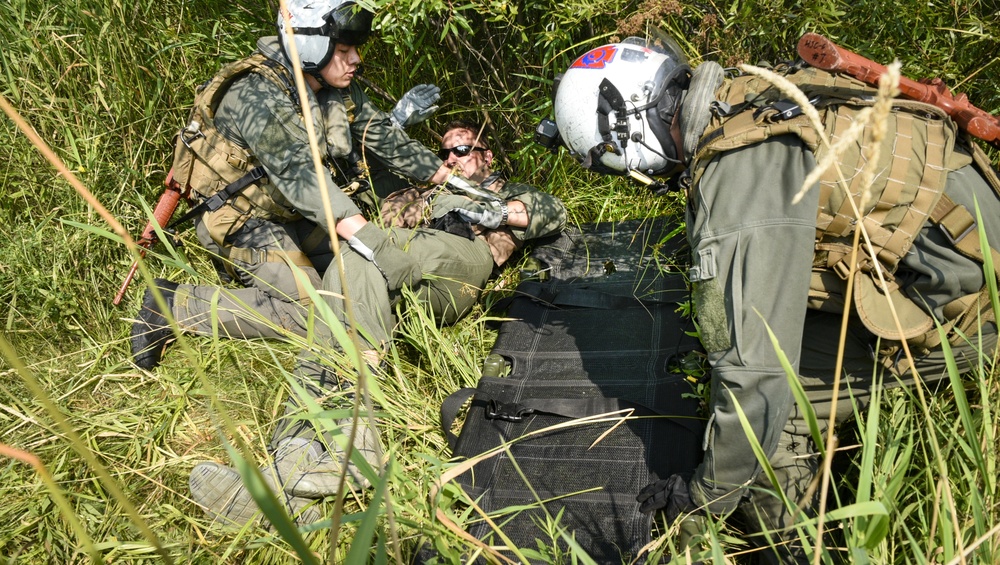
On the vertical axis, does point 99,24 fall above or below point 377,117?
above

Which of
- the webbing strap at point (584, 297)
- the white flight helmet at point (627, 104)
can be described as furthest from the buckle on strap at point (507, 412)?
the white flight helmet at point (627, 104)

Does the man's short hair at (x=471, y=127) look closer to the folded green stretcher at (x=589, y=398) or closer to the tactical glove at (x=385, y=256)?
the folded green stretcher at (x=589, y=398)

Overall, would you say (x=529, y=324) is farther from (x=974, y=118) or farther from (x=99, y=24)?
(x=99, y=24)

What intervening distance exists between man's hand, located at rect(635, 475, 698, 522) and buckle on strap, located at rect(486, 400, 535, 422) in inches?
23.3

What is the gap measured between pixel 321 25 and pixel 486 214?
3.95ft

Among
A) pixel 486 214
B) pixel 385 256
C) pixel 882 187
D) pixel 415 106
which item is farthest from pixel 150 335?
pixel 882 187

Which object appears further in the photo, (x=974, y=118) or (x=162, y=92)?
(x=162, y=92)

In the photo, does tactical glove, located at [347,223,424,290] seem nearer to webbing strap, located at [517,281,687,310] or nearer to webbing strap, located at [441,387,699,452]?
webbing strap, located at [517,281,687,310]

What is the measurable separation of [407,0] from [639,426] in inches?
82.6

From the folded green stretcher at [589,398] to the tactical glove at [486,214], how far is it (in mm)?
318

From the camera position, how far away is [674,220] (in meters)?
3.44

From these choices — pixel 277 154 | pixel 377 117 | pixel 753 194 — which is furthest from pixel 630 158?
pixel 377 117

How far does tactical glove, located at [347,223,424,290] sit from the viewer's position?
314cm

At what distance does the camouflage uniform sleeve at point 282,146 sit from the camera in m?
3.27
